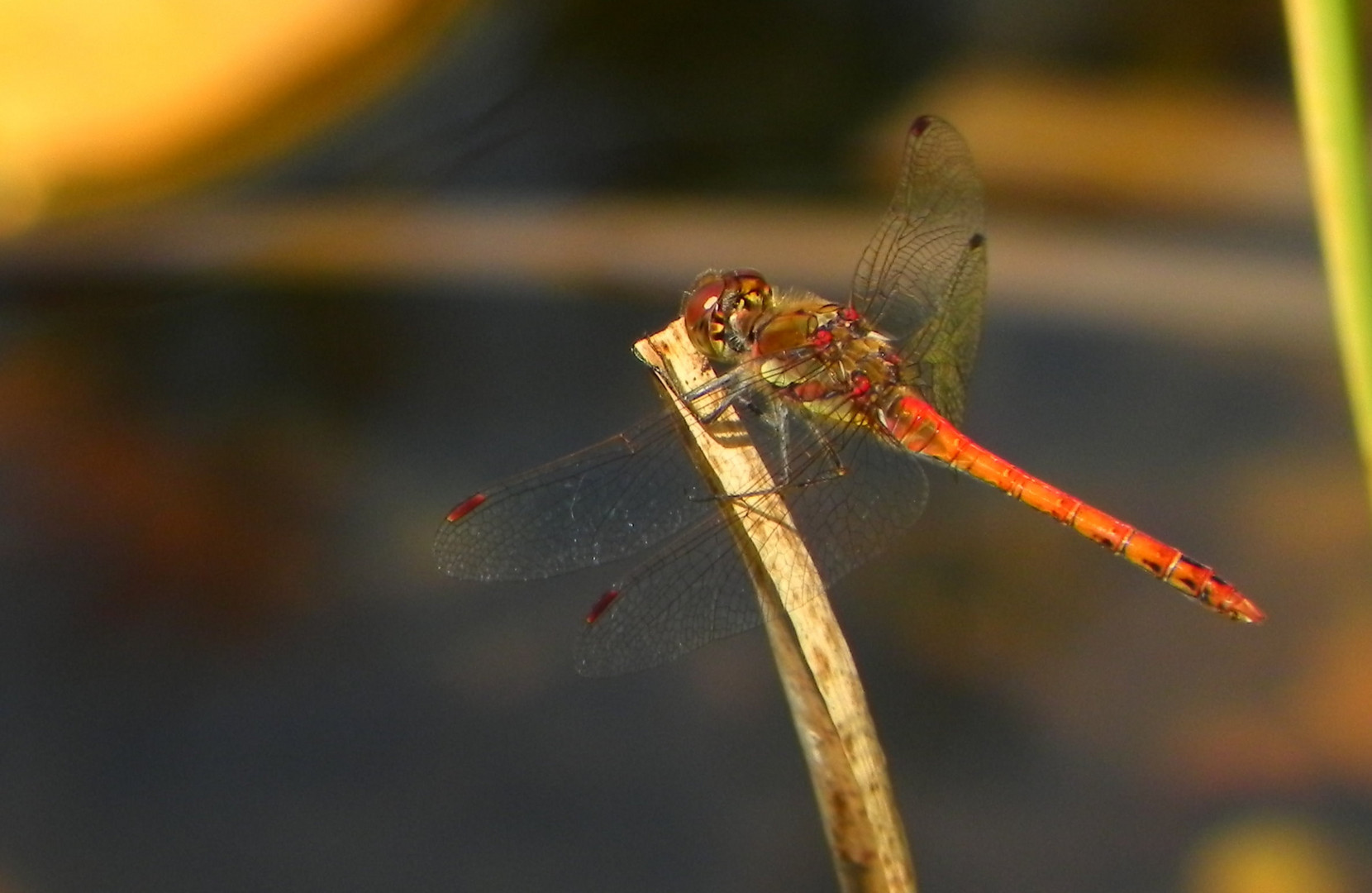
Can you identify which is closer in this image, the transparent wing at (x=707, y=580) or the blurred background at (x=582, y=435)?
the transparent wing at (x=707, y=580)

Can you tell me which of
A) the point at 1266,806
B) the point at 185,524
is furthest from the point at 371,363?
the point at 1266,806

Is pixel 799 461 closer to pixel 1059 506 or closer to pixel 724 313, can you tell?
pixel 724 313

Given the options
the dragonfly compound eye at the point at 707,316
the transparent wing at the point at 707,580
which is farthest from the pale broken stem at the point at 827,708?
the dragonfly compound eye at the point at 707,316

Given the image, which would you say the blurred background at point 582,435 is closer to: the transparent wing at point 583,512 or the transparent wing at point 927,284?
the transparent wing at point 927,284

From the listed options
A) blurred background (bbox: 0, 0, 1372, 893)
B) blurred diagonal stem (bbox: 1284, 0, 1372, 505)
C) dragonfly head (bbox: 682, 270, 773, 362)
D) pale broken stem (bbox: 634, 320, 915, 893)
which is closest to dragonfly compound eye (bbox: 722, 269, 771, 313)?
dragonfly head (bbox: 682, 270, 773, 362)

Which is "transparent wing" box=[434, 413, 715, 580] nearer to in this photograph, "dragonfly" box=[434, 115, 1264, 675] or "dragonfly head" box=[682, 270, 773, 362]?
"dragonfly" box=[434, 115, 1264, 675]

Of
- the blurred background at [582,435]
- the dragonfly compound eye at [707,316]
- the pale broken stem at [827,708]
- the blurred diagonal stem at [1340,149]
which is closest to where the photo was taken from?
the blurred diagonal stem at [1340,149]

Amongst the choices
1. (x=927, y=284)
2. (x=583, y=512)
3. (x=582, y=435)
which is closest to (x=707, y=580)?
(x=583, y=512)
